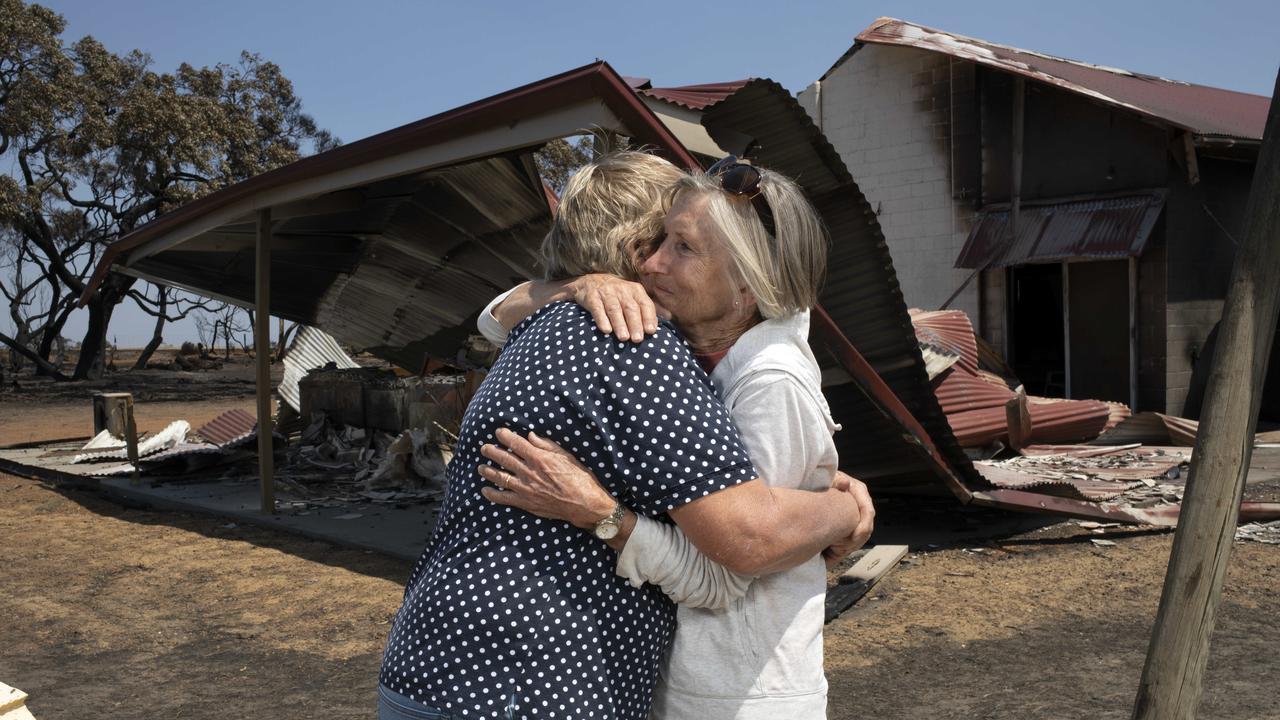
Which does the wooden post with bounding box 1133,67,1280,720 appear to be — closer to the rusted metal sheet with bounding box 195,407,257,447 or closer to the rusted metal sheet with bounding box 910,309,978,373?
the rusted metal sheet with bounding box 910,309,978,373

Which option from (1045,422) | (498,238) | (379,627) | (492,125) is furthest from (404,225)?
(1045,422)

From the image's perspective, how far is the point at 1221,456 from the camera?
2.85 metres

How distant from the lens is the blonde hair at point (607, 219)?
6.32 ft

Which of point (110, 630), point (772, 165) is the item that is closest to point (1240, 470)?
point (772, 165)

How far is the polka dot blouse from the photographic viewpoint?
160cm

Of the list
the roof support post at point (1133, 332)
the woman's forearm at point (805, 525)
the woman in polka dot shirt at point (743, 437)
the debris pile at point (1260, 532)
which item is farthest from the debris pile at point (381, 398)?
the roof support post at point (1133, 332)

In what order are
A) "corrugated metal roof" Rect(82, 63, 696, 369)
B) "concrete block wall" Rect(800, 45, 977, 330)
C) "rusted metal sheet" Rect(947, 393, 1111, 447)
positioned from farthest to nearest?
"concrete block wall" Rect(800, 45, 977, 330), "rusted metal sheet" Rect(947, 393, 1111, 447), "corrugated metal roof" Rect(82, 63, 696, 369)

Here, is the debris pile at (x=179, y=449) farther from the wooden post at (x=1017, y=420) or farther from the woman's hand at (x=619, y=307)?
the woman's hand at (x=619, y=307)

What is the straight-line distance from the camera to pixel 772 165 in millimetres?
5996

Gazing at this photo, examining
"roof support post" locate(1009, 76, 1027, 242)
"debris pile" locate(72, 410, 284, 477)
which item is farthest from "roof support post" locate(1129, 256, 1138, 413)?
"debris pile" locate(72, 410, 284, 477)

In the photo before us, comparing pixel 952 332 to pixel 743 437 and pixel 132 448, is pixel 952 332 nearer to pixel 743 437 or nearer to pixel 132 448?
pixel 132 448

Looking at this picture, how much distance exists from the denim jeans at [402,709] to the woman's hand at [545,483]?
33 cm

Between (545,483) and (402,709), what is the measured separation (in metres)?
0.43

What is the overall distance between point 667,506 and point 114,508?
9591mm
